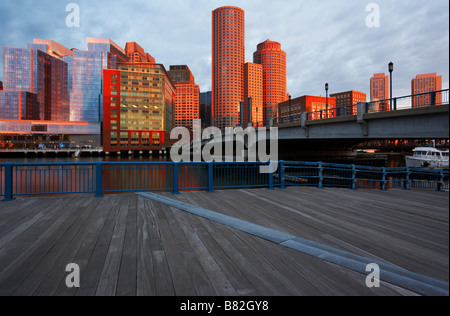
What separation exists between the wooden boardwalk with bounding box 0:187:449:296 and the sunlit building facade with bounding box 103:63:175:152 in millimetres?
105149

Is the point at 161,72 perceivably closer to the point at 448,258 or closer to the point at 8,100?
the point at 8,100

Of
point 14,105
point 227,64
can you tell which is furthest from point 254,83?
point 14,105

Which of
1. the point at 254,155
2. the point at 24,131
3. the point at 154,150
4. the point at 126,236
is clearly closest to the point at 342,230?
the point at 126,236

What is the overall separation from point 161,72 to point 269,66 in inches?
4511

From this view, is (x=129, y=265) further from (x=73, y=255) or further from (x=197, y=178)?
(x=197, y=178)

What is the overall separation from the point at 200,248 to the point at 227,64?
201961mm

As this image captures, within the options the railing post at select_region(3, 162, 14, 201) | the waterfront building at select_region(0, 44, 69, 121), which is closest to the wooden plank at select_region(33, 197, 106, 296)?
the railing post at select_region(3, 162, 14, 201)

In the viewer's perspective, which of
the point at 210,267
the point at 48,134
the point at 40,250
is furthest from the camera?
the point at 48,134

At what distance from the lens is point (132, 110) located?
107250mm

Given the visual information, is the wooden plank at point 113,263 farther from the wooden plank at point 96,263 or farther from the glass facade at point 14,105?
the glass facade at point 14,105

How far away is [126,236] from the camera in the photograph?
14.6 feet

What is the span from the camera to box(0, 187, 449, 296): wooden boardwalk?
9.01ft

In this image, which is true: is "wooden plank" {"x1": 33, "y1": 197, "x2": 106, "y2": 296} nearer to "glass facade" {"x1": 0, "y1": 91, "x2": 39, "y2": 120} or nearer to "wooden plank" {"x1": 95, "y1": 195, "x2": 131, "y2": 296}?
"wooden plank" {"x1": 95, "y1": 195, "x2": 131, "y2": 296}

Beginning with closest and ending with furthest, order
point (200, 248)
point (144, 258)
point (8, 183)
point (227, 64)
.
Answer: point (144, 258) < point (200, 248) < point (8, 183) < point (227, 64)
